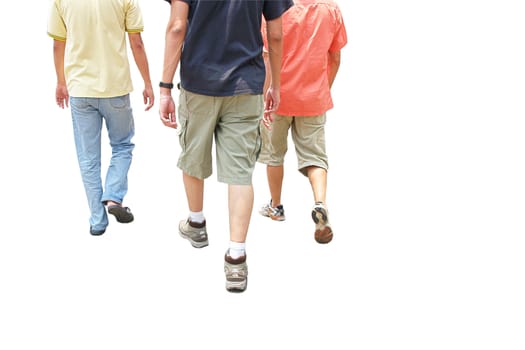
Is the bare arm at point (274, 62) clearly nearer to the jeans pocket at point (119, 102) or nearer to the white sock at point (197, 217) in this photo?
the white sock at point (197, 217)

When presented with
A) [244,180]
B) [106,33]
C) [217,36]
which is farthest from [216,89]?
[106,33]

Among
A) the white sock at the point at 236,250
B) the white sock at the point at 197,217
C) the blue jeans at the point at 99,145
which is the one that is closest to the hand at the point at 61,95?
the blue jeans at the point at 99,145

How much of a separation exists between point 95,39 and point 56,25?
284 mm

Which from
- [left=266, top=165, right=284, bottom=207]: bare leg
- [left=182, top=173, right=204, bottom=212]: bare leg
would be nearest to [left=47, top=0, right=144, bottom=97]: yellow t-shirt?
[left=182, top=173, right=204, bottom=212]: bare leg

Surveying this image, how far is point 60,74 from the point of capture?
12.7 feet

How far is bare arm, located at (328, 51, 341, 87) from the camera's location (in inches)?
Result: 156

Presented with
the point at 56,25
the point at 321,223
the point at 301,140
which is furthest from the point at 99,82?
the point at 321,223

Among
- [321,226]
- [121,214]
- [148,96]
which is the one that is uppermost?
[148,96]

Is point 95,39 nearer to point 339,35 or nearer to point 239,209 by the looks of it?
point 239,209

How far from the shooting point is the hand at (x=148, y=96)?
156 inches

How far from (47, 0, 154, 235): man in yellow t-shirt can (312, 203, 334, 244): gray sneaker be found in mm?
1418

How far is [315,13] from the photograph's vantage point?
145 inches

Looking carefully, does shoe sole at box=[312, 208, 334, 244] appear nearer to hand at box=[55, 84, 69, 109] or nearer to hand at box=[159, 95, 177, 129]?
hand at box=[159, 95, 177, 129]

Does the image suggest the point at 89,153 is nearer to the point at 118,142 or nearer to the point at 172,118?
the point at 118,142
